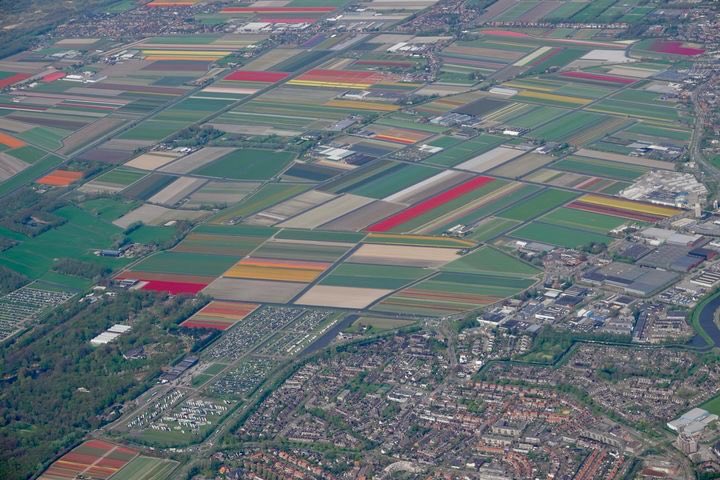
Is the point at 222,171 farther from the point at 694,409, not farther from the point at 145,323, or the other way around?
the point at 694,409

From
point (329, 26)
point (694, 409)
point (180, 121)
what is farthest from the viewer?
point (329, 26)

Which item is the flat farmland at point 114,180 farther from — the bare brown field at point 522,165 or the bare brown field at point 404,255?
the bare brown field at point 522,165

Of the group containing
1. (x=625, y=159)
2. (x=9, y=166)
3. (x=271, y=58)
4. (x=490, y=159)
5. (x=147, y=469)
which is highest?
(x=271, y=58)

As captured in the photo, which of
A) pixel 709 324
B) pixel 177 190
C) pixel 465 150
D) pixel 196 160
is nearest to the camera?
pixel 709 324

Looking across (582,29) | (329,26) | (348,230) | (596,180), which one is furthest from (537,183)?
(329,26)

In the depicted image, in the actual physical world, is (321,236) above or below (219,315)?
above

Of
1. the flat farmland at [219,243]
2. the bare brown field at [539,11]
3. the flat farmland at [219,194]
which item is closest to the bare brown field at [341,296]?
the flat farmland at [219,243]

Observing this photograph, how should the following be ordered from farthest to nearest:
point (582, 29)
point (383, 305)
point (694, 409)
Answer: point (582, 29)
point (383, 305)
point (694, 409)

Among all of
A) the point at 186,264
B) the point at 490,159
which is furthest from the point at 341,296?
the point at 490,159

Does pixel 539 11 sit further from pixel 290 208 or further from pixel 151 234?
pixel 151 234
